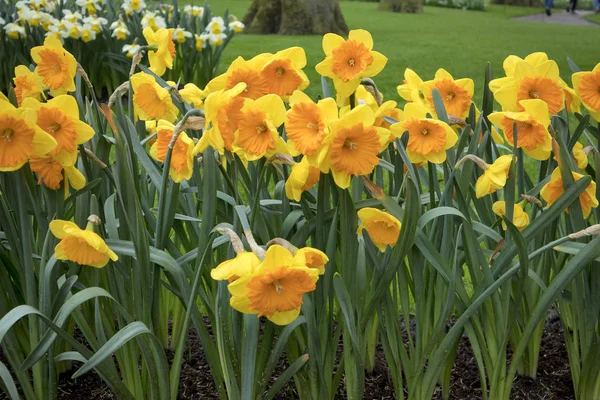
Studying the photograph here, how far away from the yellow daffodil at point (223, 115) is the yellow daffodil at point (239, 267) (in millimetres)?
235

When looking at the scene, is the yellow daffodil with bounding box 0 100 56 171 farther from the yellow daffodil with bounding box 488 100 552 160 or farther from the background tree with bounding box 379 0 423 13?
the background tree with bounding box 379 0 423 13

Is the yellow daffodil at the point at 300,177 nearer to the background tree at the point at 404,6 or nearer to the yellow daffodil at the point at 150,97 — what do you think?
the yellow daffodil at the point at 150,97

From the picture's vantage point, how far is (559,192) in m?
1.54

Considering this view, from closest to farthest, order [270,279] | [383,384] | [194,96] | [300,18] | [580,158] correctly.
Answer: [270,279] < [194,96] < [580,158] < [383,384] < [300,18]

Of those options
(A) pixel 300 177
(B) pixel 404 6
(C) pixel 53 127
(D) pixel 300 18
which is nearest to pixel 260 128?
(A) pixel 300 177

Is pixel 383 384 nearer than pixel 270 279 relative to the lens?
No

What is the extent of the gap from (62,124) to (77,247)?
0.25 m

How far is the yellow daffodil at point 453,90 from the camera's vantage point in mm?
1748

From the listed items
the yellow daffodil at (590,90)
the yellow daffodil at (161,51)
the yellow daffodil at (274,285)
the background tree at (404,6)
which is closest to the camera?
the yellow daffodil at (274,285)

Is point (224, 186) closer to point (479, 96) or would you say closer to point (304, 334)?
point (304, 334)

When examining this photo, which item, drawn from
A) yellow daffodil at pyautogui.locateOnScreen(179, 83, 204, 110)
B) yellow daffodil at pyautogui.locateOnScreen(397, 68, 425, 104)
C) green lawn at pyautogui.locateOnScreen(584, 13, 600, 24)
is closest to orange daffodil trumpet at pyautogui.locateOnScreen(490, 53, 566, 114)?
yellow daffodil at pyautogui.locateOnScreen(397, 68, 425, 104)

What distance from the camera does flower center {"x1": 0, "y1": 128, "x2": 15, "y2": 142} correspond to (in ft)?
4.48

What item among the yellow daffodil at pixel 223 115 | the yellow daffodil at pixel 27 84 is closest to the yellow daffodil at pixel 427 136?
the yellow daffodil at pixel 223 115

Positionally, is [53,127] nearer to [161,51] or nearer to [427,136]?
[161,51]
